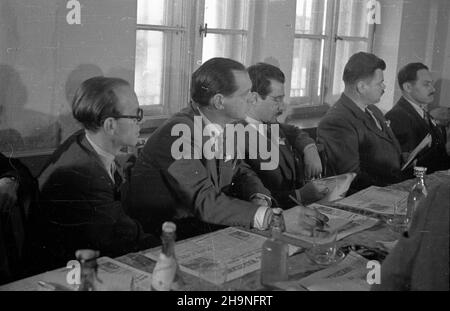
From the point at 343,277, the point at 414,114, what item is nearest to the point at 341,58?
the point at 414,114

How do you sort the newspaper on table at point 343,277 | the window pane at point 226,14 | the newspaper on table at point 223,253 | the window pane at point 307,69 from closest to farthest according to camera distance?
1. the newspaper on table at point 343,277
2. the newspaper on table at point 223,253
3. the window pane at point 226,14
4. the window pane at point 307,69

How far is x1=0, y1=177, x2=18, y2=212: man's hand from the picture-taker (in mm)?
1822

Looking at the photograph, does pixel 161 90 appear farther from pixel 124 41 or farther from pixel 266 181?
pixel 266 181

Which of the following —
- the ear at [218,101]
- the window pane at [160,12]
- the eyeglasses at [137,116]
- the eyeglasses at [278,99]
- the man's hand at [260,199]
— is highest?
the window pane at [160,12]

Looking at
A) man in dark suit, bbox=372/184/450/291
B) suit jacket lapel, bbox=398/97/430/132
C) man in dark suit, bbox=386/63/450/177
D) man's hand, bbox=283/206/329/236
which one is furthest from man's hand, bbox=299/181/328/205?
suit jacket lapel, bbox=398/97/430/132

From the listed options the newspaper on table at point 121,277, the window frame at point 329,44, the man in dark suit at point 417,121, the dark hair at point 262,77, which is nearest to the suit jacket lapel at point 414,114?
the man in dark suit at point 417,121

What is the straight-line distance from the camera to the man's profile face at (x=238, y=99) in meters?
2.19

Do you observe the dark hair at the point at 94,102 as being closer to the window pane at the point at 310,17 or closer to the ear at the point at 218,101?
the ear at the point at 218,101

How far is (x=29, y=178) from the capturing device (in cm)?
190

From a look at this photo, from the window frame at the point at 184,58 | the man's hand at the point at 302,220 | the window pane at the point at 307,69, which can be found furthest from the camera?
the window pane at the point at 307,69

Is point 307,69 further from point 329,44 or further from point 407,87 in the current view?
point 407,87

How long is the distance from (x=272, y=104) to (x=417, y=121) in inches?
50.7

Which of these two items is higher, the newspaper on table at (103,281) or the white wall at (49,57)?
the white wall at (49,57)

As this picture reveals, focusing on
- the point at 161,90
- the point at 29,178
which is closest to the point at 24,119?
the point at 29,178
